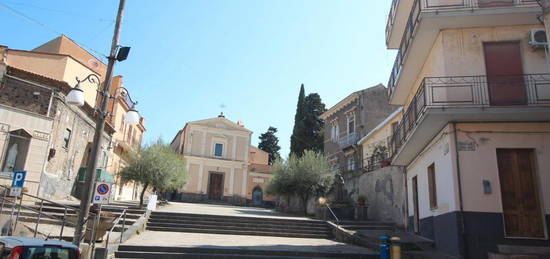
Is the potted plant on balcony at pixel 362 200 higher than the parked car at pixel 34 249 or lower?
higher

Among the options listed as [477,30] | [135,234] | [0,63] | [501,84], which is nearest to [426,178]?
[501,84]

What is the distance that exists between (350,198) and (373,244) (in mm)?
12933

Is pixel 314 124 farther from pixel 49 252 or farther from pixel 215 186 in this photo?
pixel 49 252

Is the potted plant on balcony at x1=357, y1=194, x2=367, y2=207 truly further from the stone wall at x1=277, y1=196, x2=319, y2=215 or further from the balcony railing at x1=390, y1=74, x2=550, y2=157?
the balcony railing at x1=390, y1=74, x2=550, y2=157

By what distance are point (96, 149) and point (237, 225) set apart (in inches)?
371

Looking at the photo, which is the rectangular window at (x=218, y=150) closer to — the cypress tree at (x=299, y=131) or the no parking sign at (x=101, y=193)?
the cypress tree at (x=299, y=131)

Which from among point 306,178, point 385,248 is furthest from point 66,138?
point 385,248

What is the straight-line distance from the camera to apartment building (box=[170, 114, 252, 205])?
4275 centimetres

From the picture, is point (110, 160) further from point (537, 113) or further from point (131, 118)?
point (537, 113)

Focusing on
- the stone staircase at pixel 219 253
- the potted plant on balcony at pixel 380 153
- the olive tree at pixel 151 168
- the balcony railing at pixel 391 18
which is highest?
the balcony railing at pixel 391 18

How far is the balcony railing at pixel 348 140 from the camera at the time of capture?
98.2 feet

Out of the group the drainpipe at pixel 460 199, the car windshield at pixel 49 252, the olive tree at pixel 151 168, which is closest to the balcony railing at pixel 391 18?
the drainpipe at pixel 460 199

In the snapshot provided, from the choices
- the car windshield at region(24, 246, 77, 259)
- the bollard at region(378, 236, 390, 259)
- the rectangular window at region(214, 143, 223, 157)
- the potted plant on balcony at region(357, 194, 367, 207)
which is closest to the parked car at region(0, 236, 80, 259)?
the car windshield at region(24, 246, 77, 259)

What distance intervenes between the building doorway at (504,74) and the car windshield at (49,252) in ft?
34.2
